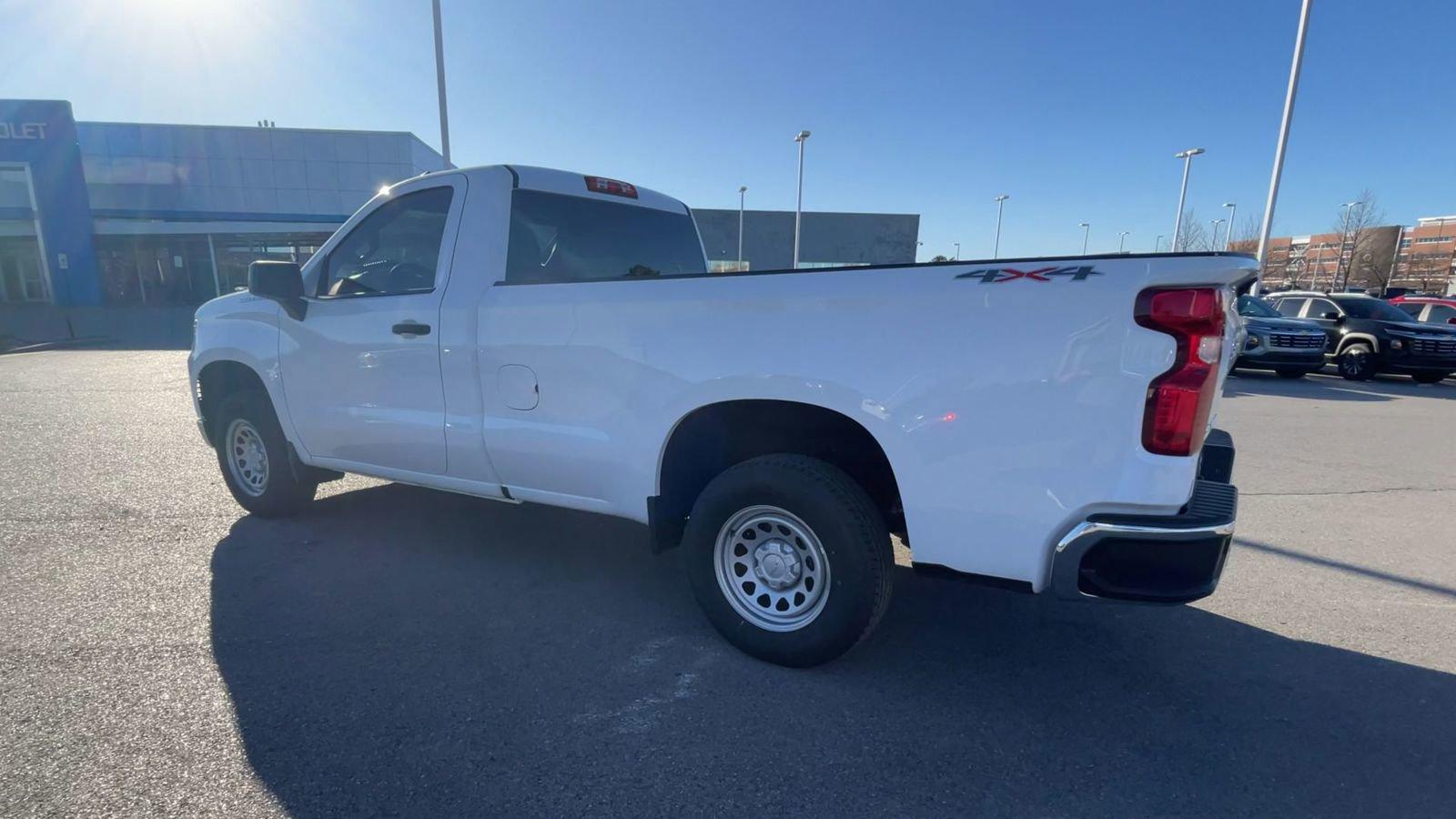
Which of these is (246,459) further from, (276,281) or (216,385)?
(276,281)

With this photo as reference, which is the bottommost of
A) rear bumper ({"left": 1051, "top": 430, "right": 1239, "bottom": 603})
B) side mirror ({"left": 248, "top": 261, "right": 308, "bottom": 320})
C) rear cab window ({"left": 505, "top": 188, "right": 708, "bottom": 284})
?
rear bumper ({"left": 1051, "top": 430, "right": 1239, "bottom": 603})

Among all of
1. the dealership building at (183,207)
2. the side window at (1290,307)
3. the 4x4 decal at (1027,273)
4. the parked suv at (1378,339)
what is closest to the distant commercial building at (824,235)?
the dealership building at (183,207)

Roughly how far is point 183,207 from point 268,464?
125ft

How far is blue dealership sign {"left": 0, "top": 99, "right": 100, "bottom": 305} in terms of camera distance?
28.4 metres

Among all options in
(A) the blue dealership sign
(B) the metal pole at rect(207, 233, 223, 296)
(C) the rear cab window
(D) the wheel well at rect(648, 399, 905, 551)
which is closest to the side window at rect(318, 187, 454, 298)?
(C) the rear cab window

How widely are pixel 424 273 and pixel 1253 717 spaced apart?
4365 millimetres

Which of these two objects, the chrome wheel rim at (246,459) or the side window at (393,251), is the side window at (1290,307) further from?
the chrome wheel rim at (246,459)

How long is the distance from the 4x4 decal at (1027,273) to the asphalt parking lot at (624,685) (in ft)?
5.41

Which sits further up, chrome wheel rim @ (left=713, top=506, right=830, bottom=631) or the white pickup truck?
the white pickup truck

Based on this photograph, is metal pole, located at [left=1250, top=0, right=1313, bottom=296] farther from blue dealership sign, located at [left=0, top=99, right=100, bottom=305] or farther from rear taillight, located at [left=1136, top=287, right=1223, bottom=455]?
blue dealership sign, located at [left=0, top=99, right=100, bottom=305]

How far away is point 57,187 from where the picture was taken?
29.2 metres

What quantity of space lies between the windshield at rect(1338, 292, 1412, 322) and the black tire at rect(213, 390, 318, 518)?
1941 cm

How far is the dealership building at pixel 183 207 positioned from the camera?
3028cm

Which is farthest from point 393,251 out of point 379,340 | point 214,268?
point 214,268
